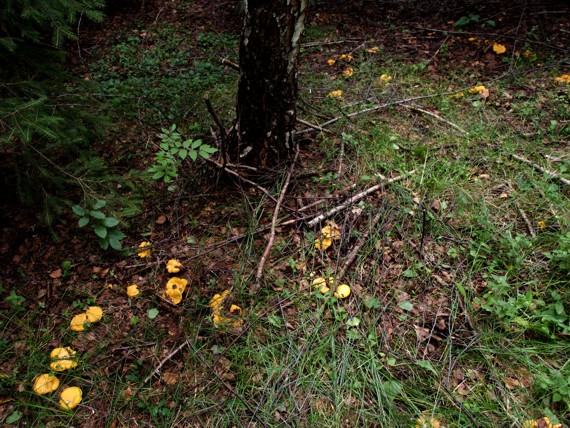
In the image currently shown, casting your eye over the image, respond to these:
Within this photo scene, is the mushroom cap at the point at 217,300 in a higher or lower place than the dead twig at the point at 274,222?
lower

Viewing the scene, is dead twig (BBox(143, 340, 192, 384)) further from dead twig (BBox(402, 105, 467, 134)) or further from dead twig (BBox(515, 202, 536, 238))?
dead twig (BBox(402, 105, 467, 134))

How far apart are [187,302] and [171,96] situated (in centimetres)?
284

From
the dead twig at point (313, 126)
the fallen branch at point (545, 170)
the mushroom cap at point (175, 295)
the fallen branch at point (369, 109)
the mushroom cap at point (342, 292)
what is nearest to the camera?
the mushroom cap at point (342, 292)

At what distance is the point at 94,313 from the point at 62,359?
332 mm

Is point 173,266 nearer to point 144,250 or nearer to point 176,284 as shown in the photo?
point 176,284

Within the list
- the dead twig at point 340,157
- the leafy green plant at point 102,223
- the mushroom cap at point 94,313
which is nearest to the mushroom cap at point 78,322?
the mushroom cap at point 94,313

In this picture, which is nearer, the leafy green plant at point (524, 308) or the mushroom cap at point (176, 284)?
the leafy green plant at point (524, 308)

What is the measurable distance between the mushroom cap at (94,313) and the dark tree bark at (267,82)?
1.57 meters

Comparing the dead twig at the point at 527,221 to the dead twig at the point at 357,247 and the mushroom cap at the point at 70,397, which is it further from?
the mushroom cap at the point at 70,397

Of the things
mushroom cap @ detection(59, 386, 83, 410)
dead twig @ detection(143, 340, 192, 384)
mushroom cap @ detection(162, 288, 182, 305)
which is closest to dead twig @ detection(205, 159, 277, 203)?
mushroom cap @ detection(162, 288, 182, 305)

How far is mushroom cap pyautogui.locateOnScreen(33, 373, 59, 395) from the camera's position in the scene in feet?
6.70

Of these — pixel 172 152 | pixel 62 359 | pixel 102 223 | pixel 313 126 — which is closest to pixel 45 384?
pixel 62 359

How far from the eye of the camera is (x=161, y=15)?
612 centimetres

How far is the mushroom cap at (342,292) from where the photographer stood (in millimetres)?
2312
